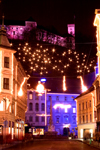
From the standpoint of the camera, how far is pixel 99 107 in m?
45.7

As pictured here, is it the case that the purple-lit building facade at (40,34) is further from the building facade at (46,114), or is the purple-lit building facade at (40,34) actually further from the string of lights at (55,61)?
the building facade at (46,114)

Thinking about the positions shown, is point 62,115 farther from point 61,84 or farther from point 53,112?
point 61,84

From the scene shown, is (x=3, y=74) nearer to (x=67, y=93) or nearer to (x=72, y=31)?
(x=67, y=93)

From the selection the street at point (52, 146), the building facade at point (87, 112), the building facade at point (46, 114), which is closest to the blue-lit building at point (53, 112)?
the building facade at point (46, 114)

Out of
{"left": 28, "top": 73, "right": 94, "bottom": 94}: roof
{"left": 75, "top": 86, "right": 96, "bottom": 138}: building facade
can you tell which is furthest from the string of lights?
{"left": 75, "top": 86, "right": 96, "bottom": 138}: building facade

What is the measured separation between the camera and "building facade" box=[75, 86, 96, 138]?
57.7 metres

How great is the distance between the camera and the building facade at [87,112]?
189 feet

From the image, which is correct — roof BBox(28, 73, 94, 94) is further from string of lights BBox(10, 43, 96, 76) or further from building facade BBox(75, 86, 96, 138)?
building facade BBox(75, 86, 96, 138)

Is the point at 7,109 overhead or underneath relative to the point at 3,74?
underneath

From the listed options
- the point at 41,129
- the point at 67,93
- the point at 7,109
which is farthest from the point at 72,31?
the point at 7,109

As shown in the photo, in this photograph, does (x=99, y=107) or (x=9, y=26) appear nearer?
(x=99, y=107)

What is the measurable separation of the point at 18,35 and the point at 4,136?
282ft

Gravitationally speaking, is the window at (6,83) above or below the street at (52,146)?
above

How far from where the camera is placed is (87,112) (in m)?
62.3
